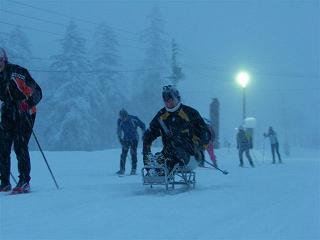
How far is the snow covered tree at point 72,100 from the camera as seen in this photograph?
57.3 metres

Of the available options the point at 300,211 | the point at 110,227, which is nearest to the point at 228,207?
the point at 300,211

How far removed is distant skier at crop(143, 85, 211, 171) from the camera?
1019 centimetres

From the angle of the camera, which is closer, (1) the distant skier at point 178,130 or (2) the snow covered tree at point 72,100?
(1) the distant skier at point 178,130

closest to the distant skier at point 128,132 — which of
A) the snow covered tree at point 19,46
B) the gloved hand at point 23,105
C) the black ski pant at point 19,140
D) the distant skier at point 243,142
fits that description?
the black ski pant at point 19,140

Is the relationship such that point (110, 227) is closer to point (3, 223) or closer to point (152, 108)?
point (3, 223)

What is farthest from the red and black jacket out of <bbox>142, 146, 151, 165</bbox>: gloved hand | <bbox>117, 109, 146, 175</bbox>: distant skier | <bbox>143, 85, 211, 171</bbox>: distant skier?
<bbox>117, 109, 146, 175</bbox>: distant skier

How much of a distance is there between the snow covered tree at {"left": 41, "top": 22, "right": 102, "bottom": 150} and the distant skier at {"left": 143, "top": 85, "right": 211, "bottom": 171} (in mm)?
47146

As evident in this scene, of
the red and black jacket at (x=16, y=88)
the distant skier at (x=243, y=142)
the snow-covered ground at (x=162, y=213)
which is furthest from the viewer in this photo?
the distant skier at (x=243, y=142)

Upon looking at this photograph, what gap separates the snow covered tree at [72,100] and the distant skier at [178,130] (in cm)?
4715

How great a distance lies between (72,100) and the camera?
57312 mm

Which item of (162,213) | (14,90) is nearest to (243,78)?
(14,90)

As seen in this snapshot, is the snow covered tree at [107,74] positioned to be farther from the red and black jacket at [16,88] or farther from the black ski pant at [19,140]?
the red and black jacket at [16,88]

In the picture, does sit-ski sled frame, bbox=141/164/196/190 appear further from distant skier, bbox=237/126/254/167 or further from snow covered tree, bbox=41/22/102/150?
snow covered tree, bbox=41/22/102/150

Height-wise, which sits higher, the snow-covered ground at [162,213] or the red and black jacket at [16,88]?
the red and black jacket at [16,88]
